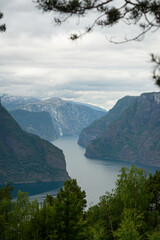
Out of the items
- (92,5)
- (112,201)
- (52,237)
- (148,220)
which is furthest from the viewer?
(112,201)

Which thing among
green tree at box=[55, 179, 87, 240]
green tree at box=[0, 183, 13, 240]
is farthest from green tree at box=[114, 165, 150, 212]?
green tree at box=[0, 183, 13, 240]

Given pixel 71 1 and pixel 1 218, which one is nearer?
pixel 71 1

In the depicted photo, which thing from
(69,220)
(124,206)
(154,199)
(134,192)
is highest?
(134,192)

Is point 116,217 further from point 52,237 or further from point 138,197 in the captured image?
point 52,237

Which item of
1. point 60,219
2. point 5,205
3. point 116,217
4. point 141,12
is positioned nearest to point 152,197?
point 116,217

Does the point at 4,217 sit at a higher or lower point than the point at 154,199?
lower

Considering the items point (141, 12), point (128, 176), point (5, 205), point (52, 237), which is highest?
point (141, 12)

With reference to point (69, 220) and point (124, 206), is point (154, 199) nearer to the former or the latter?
point (124, 206)

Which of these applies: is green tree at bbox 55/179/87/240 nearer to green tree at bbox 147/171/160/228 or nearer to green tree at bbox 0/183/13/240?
green tree at bbox 0/183/13/240

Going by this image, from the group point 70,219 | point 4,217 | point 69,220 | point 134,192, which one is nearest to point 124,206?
point 134,192

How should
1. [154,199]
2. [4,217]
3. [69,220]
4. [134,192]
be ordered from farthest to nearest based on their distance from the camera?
[134,192] → [154,199] → [4,217] → [69,220]

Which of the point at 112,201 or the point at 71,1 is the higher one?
the point at 71,1
